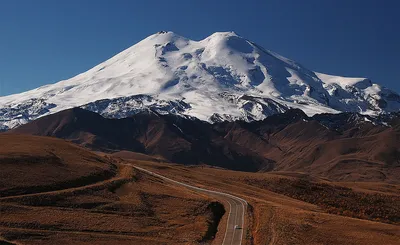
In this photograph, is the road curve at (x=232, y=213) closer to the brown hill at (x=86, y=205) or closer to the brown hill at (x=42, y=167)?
the brown hill at (x=86, y=205)

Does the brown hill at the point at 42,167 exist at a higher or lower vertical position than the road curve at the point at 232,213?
higher

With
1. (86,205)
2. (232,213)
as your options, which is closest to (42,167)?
(86,205)

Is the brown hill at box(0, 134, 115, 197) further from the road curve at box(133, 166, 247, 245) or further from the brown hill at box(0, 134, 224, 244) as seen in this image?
the road curve at box(133, 166, 247, 245)

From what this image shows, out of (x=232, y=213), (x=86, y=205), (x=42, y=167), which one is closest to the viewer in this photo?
(x=86, y=205)

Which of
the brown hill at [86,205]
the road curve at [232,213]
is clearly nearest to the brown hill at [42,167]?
the brown hill at [86,205]

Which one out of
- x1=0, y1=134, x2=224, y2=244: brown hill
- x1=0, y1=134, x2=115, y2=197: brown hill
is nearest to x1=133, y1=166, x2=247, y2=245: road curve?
x1=0, y1=134, x2=224, y2=244: brown hill

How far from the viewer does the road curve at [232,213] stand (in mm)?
45312

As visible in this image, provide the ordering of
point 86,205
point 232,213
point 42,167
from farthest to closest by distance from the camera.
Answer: point 42,167 < point 232,213 < point 86,205

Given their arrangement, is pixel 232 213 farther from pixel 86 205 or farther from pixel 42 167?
pixel 42 167

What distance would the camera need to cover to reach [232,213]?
2245 inches

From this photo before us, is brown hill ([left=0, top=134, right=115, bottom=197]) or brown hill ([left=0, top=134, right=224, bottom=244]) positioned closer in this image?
brown hill ([left=0, top=134, right=224, bottom=244])

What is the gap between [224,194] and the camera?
7019cm

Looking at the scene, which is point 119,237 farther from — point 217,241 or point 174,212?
point 174,212

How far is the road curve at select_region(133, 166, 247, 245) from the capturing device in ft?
149
